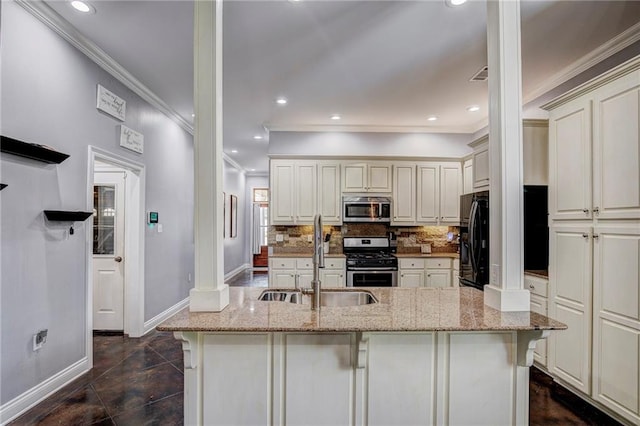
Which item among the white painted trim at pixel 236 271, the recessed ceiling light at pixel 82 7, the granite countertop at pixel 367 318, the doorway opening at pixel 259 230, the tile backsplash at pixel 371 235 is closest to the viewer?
the granite countertop at pixel 367 318

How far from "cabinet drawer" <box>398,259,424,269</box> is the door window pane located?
3.84 meters

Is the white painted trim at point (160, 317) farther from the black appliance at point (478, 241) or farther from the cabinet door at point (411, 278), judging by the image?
the black appliance at point (478, 241)

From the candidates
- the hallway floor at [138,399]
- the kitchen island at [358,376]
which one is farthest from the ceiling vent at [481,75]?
the hallway floor at [138,399]

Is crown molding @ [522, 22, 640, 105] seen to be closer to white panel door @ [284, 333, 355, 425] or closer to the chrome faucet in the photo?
the chrome faucet

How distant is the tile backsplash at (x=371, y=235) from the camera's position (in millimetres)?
5102

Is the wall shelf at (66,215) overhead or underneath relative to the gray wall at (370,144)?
underneath

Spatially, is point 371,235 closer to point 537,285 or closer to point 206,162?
point 537,285

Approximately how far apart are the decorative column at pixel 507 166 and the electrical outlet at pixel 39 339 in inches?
123

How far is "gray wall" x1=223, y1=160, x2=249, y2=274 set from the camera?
23.2ft

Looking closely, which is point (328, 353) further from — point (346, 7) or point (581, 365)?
point (346, 7)

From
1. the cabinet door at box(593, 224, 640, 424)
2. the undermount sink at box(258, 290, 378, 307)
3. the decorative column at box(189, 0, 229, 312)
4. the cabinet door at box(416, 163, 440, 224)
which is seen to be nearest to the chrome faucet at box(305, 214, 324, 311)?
the undermount sink at box(258, 290, 378, 307)

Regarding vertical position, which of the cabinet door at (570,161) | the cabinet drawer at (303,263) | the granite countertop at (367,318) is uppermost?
the cabinet door at (570,161)

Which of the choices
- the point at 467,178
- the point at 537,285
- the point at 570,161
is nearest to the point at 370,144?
the point at 467,178

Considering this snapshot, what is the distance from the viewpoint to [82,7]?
226 cm
